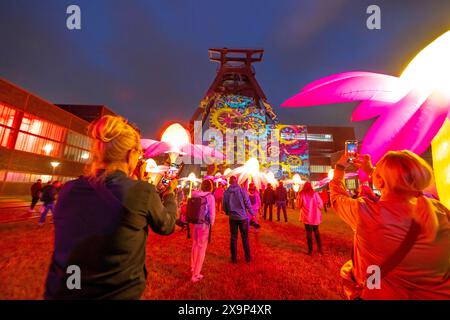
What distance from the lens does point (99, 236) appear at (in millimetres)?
1094

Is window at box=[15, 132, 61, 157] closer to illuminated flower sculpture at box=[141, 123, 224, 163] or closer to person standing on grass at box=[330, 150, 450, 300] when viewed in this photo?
illuminated flower sculpture at box=[141, 123, 224, 163]

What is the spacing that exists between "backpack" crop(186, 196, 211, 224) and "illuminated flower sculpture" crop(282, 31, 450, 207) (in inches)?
123

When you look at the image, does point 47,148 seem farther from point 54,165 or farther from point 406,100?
point 406,100

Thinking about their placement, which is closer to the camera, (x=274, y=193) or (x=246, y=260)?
(x=246, y=260)

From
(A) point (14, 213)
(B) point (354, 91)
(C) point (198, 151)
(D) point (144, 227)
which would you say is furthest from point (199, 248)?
(A) point (14, 213)

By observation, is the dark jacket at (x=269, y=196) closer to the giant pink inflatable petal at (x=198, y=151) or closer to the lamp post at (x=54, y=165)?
the giant pink inflatable petal at (x=198, y=151)

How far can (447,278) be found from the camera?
51.3 inches

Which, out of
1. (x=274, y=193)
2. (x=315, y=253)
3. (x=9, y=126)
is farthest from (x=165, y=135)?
(x=9, y=126)

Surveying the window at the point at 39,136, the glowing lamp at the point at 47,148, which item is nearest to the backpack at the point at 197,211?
the window at the point at 39,136

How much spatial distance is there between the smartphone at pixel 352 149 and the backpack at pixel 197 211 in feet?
9.71

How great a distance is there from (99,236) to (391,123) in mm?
1989

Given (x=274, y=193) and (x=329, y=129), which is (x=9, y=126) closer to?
(x=274, y=193)
